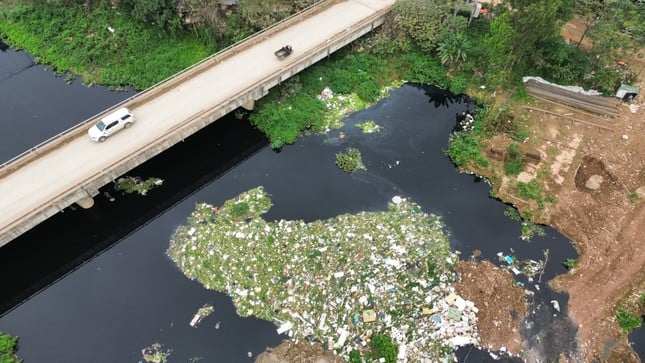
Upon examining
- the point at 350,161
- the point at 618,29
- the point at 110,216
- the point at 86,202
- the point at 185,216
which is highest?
the point at 618,29

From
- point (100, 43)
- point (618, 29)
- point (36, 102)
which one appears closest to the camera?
point (618, 29)

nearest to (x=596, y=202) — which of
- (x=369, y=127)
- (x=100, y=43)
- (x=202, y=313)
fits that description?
(x=369, y=127)

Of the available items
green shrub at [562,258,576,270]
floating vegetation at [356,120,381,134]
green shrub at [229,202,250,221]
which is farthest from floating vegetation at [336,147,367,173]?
green shrub at [562,258,576,270]

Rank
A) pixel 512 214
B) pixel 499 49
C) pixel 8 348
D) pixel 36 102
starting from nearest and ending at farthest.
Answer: pixel 8 348, pixel 512 214, pixel 499 49, pixel 36 102

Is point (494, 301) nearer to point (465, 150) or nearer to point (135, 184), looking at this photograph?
point (465, 150)

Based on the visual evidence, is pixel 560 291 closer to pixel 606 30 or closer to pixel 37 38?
pixel 606 30

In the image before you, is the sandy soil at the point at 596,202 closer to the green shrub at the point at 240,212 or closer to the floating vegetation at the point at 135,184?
the green shrub at the point at 240,212

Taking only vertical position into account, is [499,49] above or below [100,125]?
above

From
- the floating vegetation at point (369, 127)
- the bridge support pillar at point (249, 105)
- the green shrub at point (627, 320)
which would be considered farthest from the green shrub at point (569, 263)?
the bridge support pillar at point (249, 105)

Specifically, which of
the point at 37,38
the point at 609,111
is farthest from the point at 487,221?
the point at 37,38
